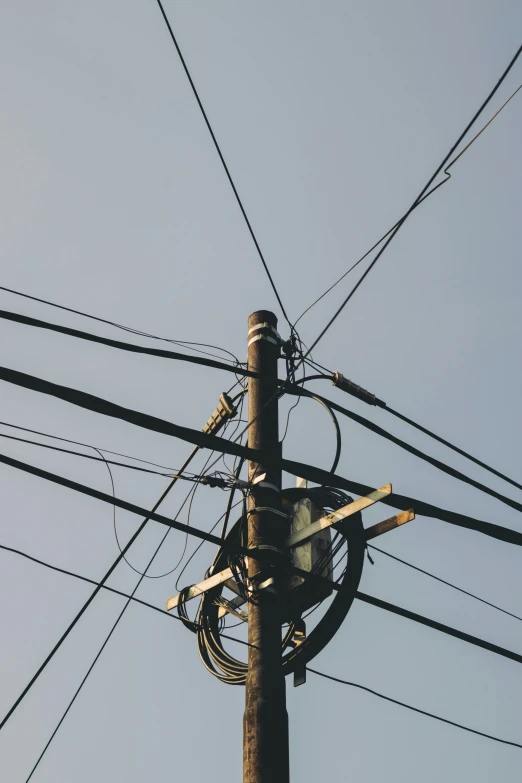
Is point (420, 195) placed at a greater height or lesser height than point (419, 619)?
greater

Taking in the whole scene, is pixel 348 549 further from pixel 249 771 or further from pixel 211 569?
pixel 249 771

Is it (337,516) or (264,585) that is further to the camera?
(337,516)

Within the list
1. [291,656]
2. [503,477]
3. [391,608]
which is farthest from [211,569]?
[503,477]


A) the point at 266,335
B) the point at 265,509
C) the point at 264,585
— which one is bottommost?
the point at 264,585

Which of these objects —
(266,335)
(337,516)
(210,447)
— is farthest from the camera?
(266,335)

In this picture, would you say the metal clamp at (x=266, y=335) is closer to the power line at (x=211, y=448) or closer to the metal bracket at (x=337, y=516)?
the power line at (x=211, y=448)

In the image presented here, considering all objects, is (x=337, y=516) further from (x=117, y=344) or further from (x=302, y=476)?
(x=117, y=344)

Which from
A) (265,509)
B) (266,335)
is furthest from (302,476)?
(266,335)

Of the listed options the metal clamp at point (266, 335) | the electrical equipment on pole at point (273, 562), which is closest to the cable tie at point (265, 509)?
the electrical equipment on pole at point (273, 562)

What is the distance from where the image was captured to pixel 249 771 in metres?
5.40

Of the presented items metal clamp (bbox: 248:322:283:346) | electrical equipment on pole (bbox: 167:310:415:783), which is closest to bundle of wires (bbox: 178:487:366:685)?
electrical equipment on pole (bbox: 167:310:415:783)

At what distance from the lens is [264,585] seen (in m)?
6.23

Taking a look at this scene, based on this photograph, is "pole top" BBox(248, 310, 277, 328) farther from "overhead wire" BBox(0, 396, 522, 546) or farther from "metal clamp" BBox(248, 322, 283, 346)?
"overhead wire" BBox(0, 396, 522, 546)

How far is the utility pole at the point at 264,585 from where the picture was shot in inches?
216
